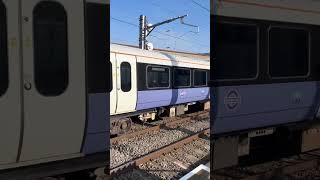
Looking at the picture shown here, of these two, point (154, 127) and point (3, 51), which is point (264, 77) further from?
point (154, 127)

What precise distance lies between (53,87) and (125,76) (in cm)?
814

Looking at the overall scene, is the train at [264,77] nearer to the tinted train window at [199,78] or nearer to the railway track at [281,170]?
the railway track at [281,170]

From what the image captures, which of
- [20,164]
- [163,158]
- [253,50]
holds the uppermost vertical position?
[253,50]

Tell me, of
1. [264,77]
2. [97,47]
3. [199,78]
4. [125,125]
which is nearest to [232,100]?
[264,77]

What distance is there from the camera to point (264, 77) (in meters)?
6.11

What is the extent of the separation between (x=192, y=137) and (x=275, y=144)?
3179mm

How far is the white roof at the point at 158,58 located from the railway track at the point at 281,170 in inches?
155

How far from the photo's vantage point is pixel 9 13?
3416 mm

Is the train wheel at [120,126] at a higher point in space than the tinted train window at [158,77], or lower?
lower

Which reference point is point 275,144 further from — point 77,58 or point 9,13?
point 9,13

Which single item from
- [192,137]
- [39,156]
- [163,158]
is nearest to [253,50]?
[163,158]

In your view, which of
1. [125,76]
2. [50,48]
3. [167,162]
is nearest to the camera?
[50,48]

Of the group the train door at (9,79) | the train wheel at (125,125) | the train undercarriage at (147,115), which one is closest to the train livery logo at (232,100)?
the train door at (9,79)

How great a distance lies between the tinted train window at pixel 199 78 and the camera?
54.5 feet
